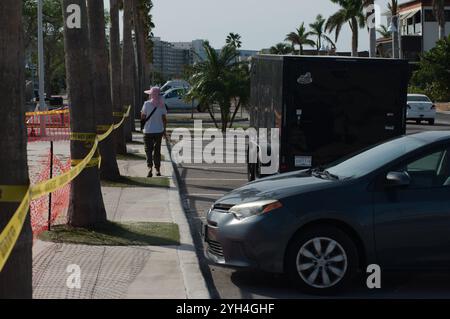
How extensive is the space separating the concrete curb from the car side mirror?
2030 millimetres

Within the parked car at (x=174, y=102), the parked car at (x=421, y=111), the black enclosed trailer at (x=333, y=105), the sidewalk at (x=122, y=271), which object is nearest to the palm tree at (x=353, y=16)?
the parked car at (x=174, y=102)

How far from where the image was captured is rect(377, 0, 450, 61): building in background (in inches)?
3211

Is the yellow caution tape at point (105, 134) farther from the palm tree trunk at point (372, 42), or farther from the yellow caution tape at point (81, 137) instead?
the palm tree trunk at point (372, 42)

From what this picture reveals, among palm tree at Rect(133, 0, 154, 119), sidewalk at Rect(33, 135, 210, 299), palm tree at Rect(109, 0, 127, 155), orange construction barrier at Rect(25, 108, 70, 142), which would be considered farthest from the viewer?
palm tree at Rect(133, 0, 154, 119)

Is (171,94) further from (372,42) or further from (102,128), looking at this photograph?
(102,128)

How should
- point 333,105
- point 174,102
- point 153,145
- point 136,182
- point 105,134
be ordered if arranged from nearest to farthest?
point 333,105, point 105,134, point 136,182, point 153,145, point 174,102

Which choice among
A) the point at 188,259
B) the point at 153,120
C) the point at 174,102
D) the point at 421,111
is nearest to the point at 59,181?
the point at 188,259

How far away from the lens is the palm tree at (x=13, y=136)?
5773mm

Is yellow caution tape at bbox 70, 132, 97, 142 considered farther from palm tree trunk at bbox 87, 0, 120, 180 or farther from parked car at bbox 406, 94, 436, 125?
parked car at bbox 406, 94, 436, 125

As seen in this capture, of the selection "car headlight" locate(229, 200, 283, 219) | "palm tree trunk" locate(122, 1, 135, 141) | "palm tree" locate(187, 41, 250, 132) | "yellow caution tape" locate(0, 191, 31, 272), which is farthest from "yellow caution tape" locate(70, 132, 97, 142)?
"palm tree" locate(187, 41, 250, 132)

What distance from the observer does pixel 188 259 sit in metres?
9.20

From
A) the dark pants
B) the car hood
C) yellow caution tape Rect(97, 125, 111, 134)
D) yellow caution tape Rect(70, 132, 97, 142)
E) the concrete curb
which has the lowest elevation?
the concrete curb

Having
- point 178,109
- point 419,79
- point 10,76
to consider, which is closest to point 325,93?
point 10,76

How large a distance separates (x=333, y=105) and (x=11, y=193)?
750 centimetres
